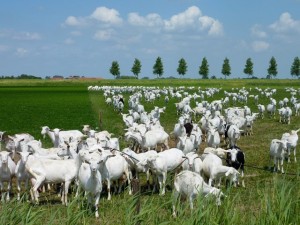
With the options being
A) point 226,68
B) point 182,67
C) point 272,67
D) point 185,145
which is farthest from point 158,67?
point 185,145

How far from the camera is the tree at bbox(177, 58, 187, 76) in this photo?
130 metres

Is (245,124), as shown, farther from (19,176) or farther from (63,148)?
(19,176)

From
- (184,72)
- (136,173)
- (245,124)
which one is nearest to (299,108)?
(245,124)

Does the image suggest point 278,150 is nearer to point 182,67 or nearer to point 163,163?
point 163,163

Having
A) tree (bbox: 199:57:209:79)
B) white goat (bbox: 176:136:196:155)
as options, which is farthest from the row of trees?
white goat (bbox: 176:136:196:155)

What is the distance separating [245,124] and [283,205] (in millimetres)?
19312

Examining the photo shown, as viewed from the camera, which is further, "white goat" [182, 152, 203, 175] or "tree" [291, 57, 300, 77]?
"tree" [291, 57, 300, 77]

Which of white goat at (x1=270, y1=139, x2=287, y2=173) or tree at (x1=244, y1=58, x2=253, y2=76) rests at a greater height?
tree at (x1=244, y1=58, x2=253, y2=76)

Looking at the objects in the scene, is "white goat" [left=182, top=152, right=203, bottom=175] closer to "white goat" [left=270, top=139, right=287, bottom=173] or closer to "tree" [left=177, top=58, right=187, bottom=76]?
"white goat" [left=270, top=139, right=287, bottom=173]

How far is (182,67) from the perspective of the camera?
13112cm

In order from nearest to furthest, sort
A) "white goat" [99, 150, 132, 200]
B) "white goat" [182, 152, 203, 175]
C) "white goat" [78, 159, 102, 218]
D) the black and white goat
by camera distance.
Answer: "white goat" [78, 159, 102, 218] < "white goat" [99, 150, 132, 200] < "white goat" [182, 152, 203, 175] < the black and white goat

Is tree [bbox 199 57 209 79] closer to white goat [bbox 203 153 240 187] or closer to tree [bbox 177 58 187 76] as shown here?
tree [bbox 177 58 187 76]

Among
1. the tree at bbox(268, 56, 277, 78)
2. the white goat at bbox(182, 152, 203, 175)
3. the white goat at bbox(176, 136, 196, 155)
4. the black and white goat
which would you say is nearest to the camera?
→ the white goat at bbox(182, 152, 203, 175)

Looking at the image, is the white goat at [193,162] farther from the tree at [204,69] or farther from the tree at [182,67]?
the tree at [204,69]
